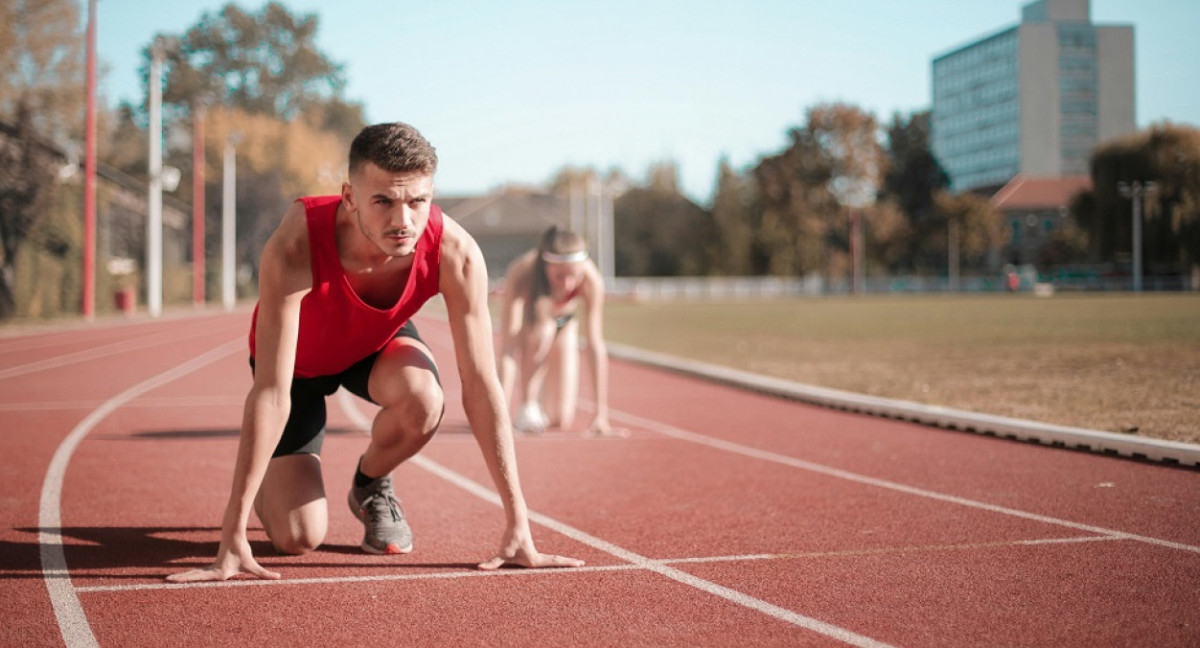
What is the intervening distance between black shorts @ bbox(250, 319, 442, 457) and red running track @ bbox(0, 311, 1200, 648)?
516 mm

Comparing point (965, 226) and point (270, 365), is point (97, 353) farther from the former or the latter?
point (965, 226)

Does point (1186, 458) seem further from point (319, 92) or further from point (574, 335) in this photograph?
point (319, 92)

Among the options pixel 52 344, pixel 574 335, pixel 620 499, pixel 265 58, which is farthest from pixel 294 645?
pixel 265 58

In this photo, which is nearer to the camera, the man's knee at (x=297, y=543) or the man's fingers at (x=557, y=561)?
the man's fingers at (x=557, y=561)

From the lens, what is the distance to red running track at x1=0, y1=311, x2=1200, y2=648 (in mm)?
4125

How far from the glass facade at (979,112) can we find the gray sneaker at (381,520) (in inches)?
5097

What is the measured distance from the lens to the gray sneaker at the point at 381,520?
5.46m

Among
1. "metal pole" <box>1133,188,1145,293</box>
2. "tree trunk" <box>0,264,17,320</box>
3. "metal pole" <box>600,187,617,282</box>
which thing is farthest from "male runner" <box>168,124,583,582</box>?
"metal pole" <box>1133,188,1145,293</box>

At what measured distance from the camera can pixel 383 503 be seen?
218 inches

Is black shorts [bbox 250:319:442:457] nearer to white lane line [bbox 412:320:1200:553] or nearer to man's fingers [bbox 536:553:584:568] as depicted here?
man's fingers [bbox 536:553:584:568]

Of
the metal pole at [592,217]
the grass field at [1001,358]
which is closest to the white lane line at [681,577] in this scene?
the grass field at [1001,358]

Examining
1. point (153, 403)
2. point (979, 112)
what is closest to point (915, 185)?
point (979, 112)

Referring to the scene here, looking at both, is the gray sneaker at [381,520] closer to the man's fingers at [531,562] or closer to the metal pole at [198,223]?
the man's fingers at [531,562]

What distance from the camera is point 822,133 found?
76062 millimetres
